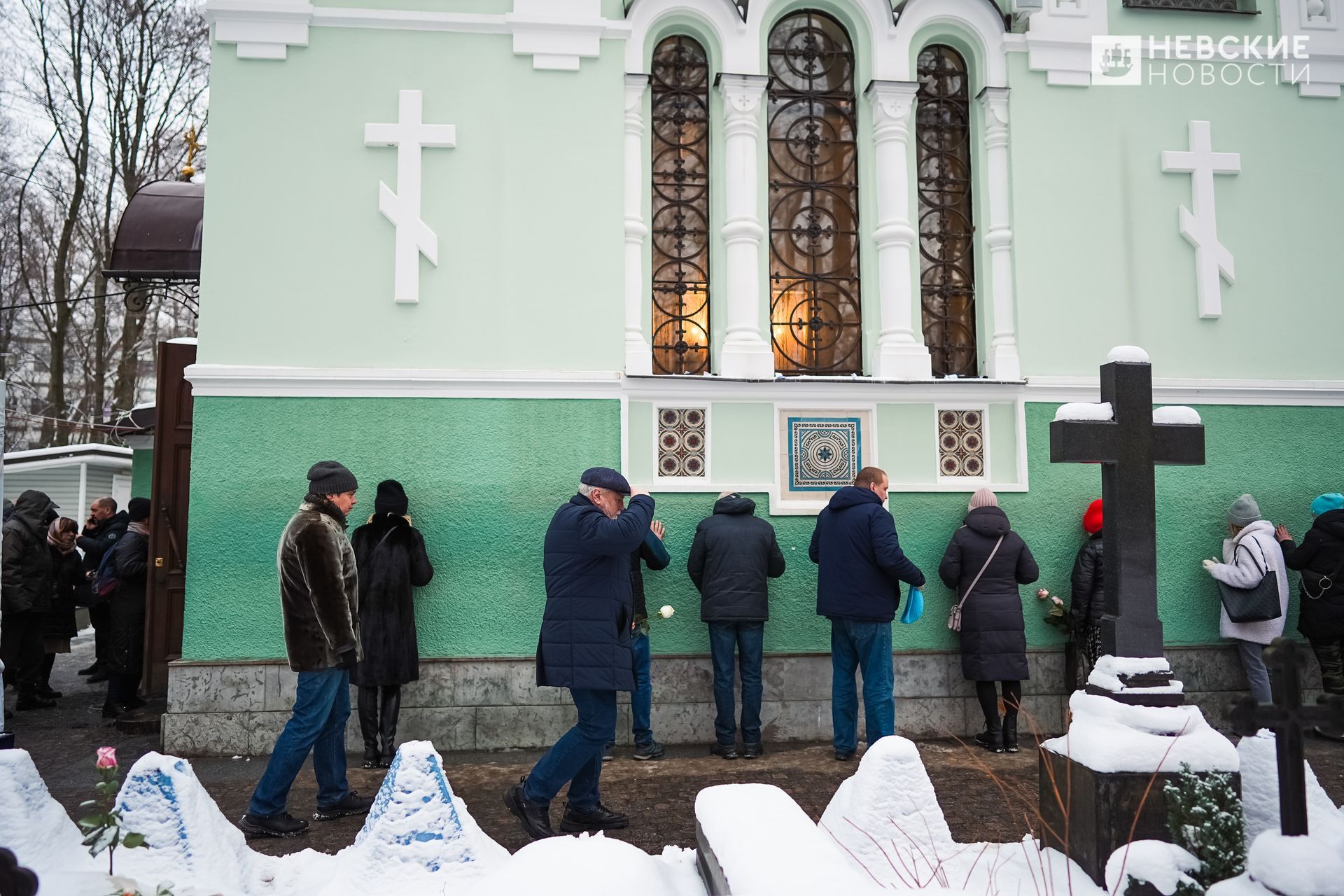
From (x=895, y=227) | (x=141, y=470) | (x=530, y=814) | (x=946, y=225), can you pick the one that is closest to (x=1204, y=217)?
(x=946, y=225)

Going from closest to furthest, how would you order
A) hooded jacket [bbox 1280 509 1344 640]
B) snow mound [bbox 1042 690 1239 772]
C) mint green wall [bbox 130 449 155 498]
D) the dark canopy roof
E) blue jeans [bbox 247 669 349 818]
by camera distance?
snow mound [bbox 1042 690 1239 772] < blue jeans [bbox 247 669 349 818] < hooded jacket [bbox 1280 509 1344 640] < the dark canopy roof < mint green wall [bbox 130 449 155 498]

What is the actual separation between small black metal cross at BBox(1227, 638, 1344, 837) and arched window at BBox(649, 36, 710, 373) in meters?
4.64

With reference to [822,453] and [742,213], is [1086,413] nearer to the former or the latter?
[822,453]

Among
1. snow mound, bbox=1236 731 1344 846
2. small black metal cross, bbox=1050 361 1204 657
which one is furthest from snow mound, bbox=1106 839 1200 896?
small black metal cross, bbox=1050 361 1204 657

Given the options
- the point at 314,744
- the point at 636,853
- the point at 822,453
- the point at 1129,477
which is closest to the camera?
the point at 636,853

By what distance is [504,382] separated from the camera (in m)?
6.24

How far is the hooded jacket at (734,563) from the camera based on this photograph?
5.88m

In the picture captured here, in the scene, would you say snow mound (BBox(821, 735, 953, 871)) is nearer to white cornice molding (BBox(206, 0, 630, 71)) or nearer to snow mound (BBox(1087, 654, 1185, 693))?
snow mound (BBox(1087, 654, 1185, 693))

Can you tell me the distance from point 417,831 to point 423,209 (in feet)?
14.8

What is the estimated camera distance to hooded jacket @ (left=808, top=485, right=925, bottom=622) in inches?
219

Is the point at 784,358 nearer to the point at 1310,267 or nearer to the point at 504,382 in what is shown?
the point at 504,382

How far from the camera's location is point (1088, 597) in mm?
6281

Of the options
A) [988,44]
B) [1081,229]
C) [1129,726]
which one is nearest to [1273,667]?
[1129,726]

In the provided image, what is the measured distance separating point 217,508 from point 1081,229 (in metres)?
6.35
